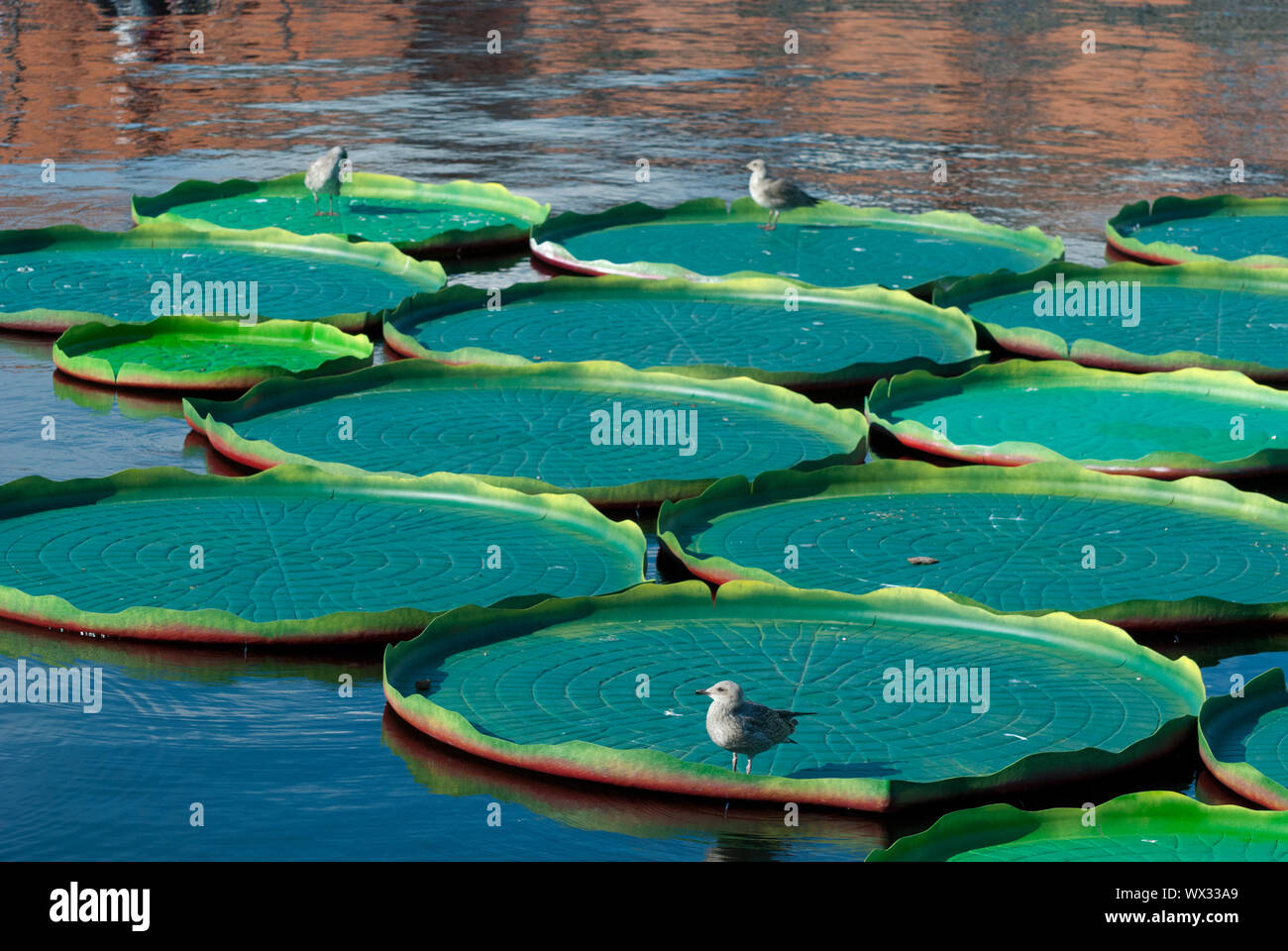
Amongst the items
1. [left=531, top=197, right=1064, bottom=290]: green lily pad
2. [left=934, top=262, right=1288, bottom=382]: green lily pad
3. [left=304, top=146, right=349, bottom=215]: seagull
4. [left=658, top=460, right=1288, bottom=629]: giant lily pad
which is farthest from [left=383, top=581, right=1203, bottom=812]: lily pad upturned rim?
[left=304, top=146, right=349, bottom=215]: seagull

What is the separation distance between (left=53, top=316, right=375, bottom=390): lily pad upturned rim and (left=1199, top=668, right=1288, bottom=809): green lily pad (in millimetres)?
4002

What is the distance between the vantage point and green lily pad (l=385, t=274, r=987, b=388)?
27.1ft

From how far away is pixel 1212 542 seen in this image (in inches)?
248

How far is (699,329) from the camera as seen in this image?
8922 millimetres

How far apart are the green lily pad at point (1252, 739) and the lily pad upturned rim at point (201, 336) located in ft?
13.1

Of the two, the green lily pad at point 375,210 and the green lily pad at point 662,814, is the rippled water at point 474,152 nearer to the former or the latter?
the green lily pad at point 662,814

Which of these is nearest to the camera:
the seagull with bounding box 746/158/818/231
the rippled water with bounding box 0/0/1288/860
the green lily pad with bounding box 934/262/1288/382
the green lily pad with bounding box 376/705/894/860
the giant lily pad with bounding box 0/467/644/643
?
the green lily pad with bounding box 376/705/894/860

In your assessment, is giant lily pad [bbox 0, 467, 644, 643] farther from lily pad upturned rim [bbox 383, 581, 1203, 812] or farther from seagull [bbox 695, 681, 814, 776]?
seagull [bbox 695, 681, 814, 776]

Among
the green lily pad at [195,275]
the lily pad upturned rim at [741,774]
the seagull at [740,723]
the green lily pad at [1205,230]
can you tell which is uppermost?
the seagull at [740,723]

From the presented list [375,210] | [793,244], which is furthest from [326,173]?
[793,244]

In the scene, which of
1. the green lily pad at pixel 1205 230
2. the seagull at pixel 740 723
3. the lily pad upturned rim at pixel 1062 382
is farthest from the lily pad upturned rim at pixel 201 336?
the green lily pad at pixel 1205 230

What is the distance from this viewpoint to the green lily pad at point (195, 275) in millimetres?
9016

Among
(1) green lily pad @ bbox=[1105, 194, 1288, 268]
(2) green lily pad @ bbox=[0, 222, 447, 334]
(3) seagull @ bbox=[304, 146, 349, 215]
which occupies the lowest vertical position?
(1) green lily pad @ bbox=[1105, 194, 1288, 268]

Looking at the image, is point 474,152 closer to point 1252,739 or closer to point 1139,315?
point 1139,315
